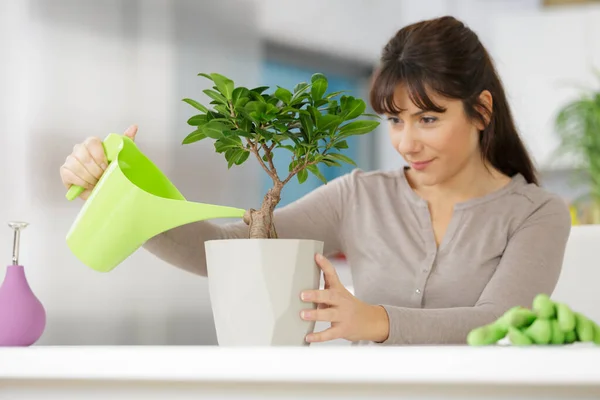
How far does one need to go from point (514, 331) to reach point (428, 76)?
762 mm

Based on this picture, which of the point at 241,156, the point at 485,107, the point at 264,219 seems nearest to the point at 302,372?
the point at 264,219

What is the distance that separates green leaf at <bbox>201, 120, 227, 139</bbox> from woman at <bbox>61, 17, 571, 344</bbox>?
33 cm

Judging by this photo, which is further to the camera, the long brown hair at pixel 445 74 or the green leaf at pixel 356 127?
the long brown hair at pixel 445 74

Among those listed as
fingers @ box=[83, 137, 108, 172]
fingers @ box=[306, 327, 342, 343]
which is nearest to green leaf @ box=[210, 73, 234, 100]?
fingers @ box=[83, 137, 108, 172]

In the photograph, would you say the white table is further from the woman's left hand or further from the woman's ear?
the woman's ear

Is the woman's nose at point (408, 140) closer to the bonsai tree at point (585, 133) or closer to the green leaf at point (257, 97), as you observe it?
the green leaf at point (257, 97)

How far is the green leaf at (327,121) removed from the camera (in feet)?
3.30

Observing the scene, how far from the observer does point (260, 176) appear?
414 centimetres

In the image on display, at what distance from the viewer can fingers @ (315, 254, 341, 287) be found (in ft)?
3.23

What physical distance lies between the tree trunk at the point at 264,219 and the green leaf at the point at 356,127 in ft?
0.37

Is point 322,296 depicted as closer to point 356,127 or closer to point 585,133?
point 356,127

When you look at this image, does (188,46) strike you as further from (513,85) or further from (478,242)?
(478,242)

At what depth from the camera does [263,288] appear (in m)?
0.94

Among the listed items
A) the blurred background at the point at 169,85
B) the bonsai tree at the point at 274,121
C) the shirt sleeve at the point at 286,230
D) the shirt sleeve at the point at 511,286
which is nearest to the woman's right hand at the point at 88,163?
the bonsai tree at the point at 274,121
